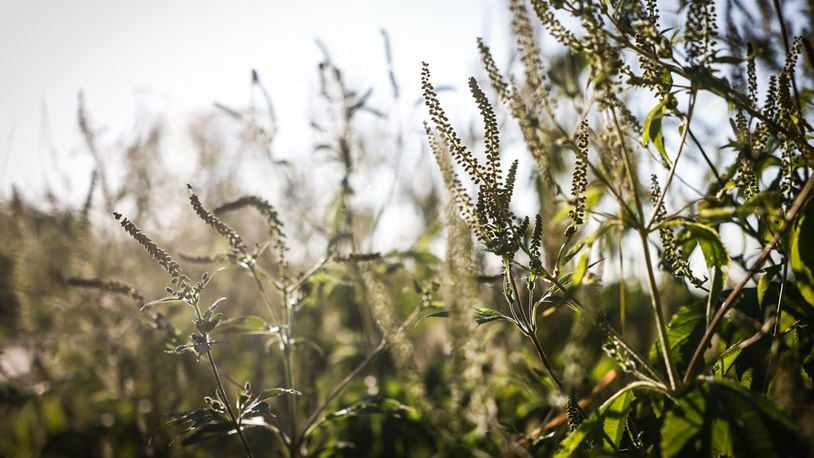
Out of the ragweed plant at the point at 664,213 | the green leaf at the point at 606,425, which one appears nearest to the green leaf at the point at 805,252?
the ragweed plant at the point at 664,213

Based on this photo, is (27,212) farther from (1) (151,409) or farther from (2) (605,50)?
(2) (605,50)

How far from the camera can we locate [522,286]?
7.86 ft

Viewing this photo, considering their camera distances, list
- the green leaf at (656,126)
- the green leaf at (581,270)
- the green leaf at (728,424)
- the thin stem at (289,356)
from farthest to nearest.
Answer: the thin stem at (289,356) < the green leaf at (656,126) < the green leaf at (581,270) < the green leaf at (728,424)

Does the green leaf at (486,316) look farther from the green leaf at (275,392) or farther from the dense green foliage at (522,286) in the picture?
the green leaf at (275,392)

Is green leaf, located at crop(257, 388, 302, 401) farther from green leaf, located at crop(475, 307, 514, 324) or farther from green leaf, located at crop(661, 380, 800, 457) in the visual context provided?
green leaf, located at crop(661, 380, 800, 457)

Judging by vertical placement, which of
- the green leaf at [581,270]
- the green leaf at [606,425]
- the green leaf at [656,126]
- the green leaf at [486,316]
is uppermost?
Result: the green leaf at [656,126]

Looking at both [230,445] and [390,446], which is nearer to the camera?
[390,446]

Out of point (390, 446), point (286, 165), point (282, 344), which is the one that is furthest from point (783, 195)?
point (390, 446)

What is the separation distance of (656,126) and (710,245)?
0.28 metres

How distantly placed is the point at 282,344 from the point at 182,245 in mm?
2697

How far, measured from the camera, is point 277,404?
11.9 feet

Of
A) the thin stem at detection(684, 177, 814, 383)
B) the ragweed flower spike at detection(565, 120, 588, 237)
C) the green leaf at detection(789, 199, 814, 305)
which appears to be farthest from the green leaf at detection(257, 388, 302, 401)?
the green leaf at detection(789, 199, 814, 305)

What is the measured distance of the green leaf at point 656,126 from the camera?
44.0 inches

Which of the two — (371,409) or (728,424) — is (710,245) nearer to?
(728,424)
